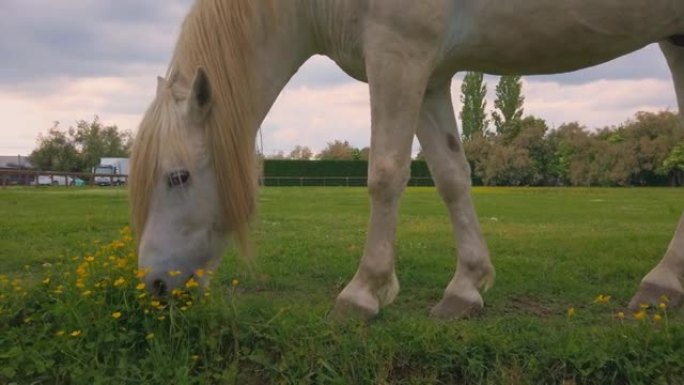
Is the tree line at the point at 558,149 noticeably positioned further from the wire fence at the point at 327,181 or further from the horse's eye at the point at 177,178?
the horse's eye at the point at 177,178

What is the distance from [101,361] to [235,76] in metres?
1.53

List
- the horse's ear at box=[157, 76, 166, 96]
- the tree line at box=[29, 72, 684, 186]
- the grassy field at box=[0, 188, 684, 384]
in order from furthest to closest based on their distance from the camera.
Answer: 1. the tree line at box=[29, 72, 684, 186]
2. the horse's ear at box=[157, 76, 166, 96]
3. the grassy field at box=[0, 188, 684, 384]

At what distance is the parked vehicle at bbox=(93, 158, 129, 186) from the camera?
144 ft

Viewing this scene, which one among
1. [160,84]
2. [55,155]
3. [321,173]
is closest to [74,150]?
[55,155]

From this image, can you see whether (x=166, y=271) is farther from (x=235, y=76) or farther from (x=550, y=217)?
(x=550, y=217)

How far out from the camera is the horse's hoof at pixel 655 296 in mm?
3551

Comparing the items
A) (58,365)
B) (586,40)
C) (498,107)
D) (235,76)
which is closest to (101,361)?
(58,365)

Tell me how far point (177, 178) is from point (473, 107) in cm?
5330

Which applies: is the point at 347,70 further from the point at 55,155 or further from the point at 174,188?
the point at 55,155

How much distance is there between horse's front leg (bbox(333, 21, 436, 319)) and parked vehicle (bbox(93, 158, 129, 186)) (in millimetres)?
40152

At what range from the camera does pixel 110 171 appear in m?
52.1

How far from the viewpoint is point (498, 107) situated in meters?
56.2

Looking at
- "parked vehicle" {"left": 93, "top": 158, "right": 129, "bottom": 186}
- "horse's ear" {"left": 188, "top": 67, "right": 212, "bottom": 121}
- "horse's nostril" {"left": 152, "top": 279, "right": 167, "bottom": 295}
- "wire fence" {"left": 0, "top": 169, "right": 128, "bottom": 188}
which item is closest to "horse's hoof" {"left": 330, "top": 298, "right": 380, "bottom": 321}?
"horse's nostril" {"left": 152, "top": 279, "right": 167, "bottom": 295}

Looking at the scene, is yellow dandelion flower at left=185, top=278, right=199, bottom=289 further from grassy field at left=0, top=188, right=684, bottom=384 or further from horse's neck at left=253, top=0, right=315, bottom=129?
horse's neck at left=253, top=0, right=315, bottom=129
